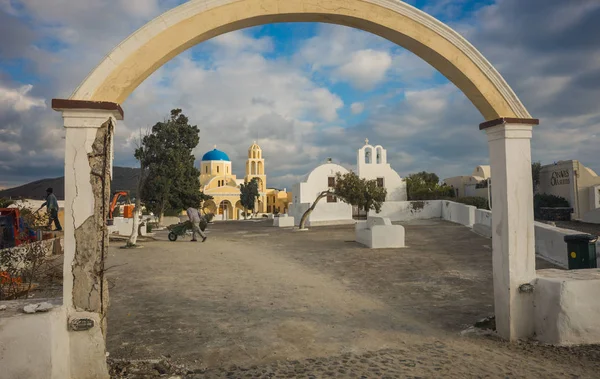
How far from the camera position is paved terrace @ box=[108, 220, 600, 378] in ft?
12.5

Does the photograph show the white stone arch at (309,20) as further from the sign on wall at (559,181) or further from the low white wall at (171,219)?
the low white wall at (171,219)

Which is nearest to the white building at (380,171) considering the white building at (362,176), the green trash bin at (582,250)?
the white building at (362,176)

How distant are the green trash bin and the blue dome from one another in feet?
156

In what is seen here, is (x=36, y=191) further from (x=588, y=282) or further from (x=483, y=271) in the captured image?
(x=588, y=282)

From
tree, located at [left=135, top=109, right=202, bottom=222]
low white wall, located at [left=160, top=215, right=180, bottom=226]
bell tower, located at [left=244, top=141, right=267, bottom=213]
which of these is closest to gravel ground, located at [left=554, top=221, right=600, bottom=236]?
tree, located at [left=135, top=109, right=202, bottom=222]

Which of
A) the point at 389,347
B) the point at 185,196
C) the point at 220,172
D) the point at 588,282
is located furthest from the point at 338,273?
the point at 220,172

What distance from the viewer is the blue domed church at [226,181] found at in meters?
45.7

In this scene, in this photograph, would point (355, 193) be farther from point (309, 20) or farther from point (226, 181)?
point (226, 181)

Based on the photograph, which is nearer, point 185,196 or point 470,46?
point 470,46

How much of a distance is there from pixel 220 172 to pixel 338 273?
4422cm

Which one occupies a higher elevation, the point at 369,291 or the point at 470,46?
the point at 470,46

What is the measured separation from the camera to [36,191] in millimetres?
42250

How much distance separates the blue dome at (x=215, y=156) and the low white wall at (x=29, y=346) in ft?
163

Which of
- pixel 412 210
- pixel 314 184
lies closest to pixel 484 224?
pixel 412 210
